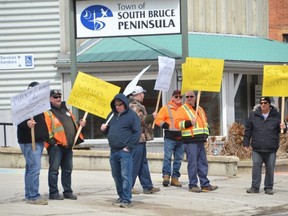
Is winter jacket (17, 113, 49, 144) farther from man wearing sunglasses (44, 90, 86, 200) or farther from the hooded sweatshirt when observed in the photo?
the hooded sweatshirt

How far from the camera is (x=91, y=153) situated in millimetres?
19156

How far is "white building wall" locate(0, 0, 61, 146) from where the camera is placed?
23094 millimetres

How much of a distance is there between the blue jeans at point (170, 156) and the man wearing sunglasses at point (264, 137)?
1365mm

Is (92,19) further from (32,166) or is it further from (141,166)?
(32,166)

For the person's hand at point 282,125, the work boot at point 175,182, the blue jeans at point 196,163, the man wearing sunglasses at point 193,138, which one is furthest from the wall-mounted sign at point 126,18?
the person's hand at point 282,125

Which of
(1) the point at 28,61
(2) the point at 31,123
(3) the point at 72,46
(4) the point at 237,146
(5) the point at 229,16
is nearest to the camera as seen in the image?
(2) the point at 31,123

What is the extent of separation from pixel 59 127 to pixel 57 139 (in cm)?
20

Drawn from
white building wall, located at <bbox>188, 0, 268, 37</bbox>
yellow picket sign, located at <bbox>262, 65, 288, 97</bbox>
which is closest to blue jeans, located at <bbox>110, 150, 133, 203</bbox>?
yellow picket sign, located at <bbox>262, 65, 288, 97</bbox>

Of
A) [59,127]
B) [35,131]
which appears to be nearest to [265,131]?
[59,127]

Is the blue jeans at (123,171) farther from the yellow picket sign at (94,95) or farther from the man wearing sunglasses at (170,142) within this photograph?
the man wearing sunglasses at (170,142)

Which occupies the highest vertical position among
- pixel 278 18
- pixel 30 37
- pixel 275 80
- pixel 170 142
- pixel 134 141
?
pixel 278 18

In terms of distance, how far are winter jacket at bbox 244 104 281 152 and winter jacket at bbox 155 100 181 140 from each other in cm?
135

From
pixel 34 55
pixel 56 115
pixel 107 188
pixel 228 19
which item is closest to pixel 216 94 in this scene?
pixel 228 19

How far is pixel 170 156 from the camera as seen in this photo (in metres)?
15.9
